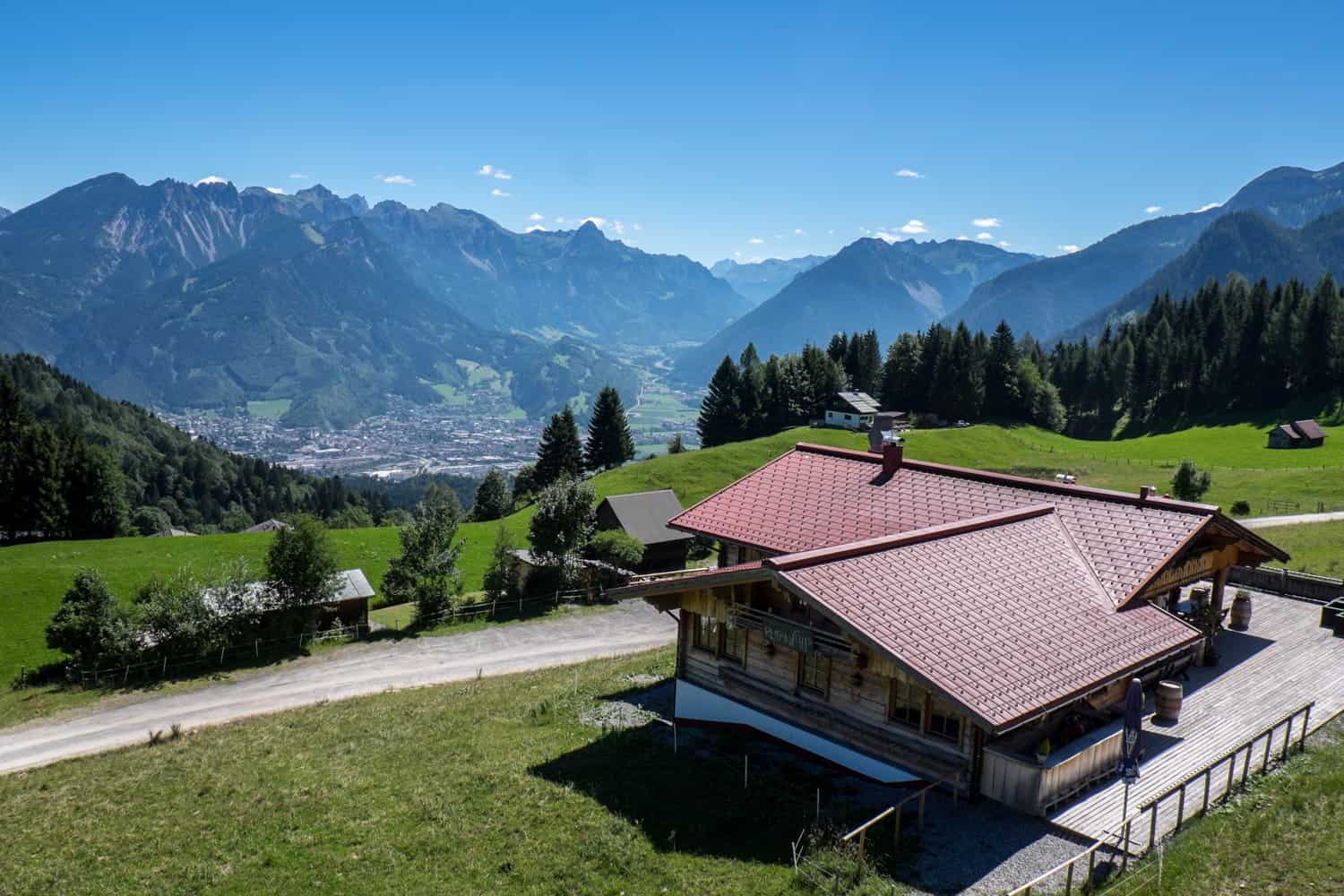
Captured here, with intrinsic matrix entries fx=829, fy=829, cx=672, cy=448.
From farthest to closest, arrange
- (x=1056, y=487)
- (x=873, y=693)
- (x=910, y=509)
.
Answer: (x=1056, y=487) → (x=910, y=509) → (x=873, y=693)

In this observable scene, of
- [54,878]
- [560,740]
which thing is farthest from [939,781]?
[54,878]

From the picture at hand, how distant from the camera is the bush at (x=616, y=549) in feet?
188

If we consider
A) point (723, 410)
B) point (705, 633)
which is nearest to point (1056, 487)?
point (705, 633)

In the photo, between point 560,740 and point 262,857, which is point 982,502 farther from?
point 262,857

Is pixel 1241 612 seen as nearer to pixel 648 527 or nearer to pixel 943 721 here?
pixel 943 721

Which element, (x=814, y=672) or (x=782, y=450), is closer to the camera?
(x=814, y=672)

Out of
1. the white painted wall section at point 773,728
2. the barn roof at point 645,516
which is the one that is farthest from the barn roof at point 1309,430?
the white painted wall section at point 773,728

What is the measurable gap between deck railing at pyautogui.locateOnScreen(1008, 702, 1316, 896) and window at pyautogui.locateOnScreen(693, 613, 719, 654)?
11837 millimetres

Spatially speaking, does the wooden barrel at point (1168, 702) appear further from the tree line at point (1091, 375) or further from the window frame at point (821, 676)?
the tree line at point (1091, 375)

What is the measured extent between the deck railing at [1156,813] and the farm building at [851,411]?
319ft

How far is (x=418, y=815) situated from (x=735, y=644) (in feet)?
33.5

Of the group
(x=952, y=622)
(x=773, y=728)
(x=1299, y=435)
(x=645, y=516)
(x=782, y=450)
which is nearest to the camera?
(x=952, y=622)

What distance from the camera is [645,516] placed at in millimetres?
63156

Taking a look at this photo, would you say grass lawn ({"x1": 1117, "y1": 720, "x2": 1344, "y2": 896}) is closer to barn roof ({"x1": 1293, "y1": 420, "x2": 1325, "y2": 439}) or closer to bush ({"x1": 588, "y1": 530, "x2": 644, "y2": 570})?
bush ({"x1": 588, "y1": 530, "x2": 644, "y2": 570})
